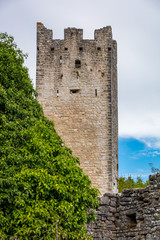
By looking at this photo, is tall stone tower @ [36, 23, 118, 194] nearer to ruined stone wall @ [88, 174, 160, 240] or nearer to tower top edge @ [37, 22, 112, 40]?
tower top edge @ [37, 22, 112, 40]

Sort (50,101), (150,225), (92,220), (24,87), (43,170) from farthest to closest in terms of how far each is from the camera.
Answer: (50,101), (24,87), (43,170), (92,220), (150,225)

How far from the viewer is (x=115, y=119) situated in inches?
1039

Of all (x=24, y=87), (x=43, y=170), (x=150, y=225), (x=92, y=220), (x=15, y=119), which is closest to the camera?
(x=150, y=225)

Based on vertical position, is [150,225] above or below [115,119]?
below

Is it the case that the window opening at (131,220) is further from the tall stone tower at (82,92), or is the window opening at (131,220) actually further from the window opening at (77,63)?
the window opening at (77,63)

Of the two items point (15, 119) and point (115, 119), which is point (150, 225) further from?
point (115, 119)

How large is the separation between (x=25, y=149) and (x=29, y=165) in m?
0.50

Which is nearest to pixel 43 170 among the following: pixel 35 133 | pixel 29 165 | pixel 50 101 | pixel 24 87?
pixel 29 165

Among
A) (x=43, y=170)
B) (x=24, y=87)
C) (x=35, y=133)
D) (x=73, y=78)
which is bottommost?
(x=43, y=170)

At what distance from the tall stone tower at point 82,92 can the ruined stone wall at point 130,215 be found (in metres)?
12.4

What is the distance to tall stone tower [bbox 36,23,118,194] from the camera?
80.8 ft

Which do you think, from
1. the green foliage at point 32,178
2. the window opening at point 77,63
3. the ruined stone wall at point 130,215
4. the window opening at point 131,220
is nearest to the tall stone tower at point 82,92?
the window opening at point 77,63

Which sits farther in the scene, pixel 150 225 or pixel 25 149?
pixel 25 149

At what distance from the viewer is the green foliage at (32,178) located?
1226 cm
